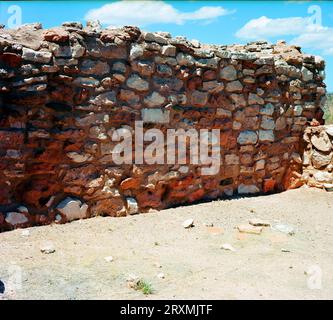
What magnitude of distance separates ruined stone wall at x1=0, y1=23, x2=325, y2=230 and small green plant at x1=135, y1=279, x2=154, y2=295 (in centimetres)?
155

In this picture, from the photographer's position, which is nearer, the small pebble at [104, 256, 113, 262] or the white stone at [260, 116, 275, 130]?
the small pebble at [104, 256, 113, 262]

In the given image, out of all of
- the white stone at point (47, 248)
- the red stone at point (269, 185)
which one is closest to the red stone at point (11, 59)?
the white stone at point (47, 248)

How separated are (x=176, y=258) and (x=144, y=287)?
659 mm

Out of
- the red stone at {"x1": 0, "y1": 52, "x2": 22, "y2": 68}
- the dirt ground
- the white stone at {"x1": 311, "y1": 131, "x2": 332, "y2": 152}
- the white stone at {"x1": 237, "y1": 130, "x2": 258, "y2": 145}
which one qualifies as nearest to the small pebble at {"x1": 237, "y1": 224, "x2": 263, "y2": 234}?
the dirt ground

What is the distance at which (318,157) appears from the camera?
237 inches

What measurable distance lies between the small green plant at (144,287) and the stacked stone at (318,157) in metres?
3.79

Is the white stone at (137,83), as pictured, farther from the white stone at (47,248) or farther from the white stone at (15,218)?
the white stone at (47,248)

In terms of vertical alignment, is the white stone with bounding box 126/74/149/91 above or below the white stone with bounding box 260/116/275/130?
above

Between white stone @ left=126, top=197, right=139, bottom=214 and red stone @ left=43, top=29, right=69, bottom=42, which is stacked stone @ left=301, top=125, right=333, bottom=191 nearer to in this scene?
white stone @ left=126, top=197, right=139, bottom=214

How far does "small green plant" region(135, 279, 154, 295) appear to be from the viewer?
9.43 feet

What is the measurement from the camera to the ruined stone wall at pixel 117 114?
399 centimetres

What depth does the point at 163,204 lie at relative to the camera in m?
4.91
